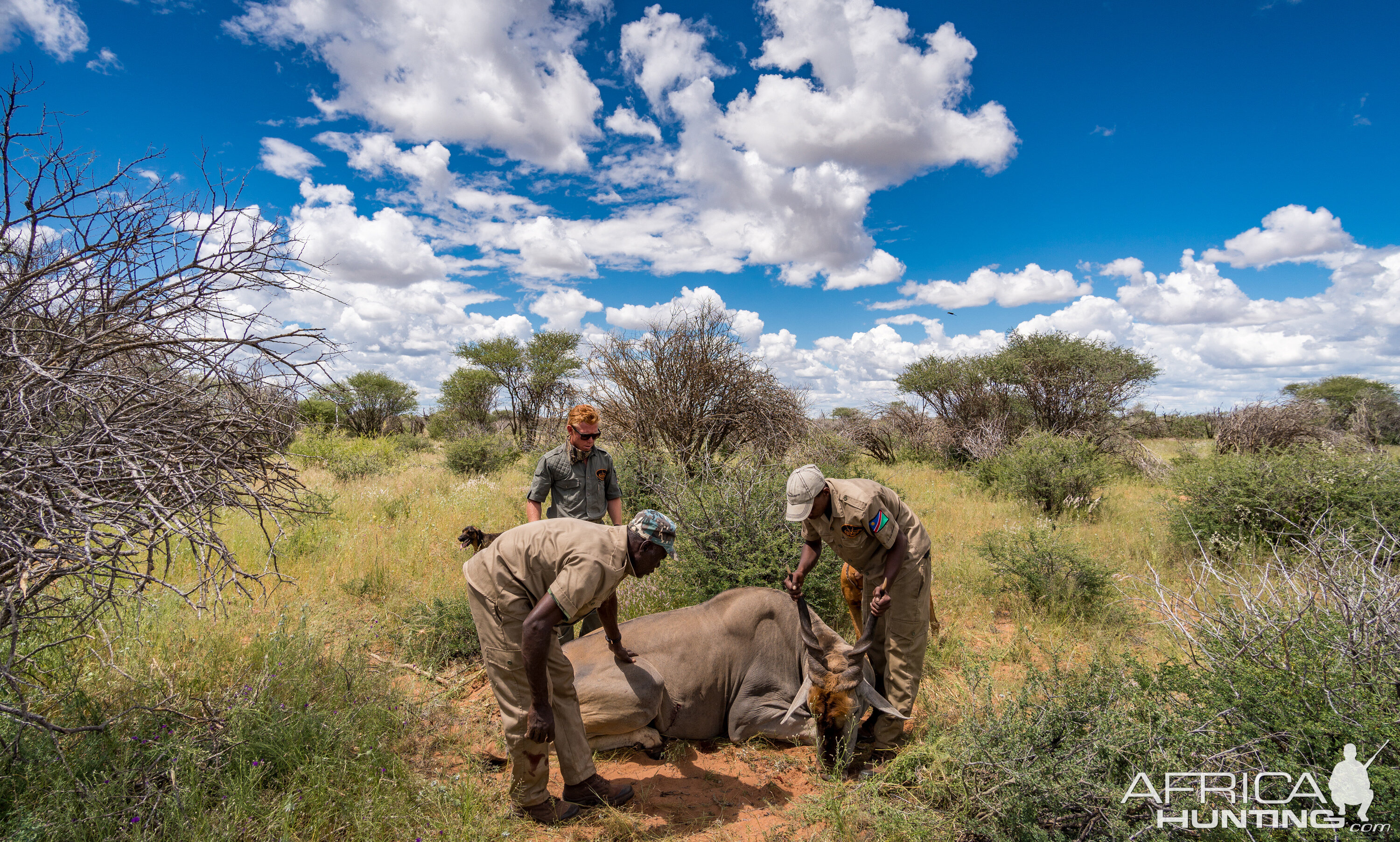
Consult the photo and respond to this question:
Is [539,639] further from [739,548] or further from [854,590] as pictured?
[739,548]

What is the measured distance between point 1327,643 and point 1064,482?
812 centimetres

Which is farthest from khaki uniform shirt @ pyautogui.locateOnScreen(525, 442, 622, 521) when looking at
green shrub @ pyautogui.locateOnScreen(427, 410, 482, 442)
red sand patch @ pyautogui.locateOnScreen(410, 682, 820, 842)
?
green shrub @ pyautogui.locateOnScreen(427, 410, 482, 442)

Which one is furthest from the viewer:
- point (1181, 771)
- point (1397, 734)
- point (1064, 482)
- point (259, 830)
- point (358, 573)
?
point (1064, 482)

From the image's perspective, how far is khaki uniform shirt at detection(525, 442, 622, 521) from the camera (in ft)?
17.6

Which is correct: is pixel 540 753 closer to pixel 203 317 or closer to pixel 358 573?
pixel 203 317

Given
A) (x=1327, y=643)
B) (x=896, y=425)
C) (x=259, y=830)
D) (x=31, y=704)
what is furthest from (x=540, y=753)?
(x=896, y=425)

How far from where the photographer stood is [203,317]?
11.4ft

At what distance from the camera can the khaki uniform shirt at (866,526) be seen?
12.9 feet

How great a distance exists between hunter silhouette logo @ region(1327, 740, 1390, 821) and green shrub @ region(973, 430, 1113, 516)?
838 cm

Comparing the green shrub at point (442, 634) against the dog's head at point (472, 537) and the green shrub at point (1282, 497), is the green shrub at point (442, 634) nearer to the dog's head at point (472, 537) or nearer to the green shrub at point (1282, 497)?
the dog's head at point (472, 537)

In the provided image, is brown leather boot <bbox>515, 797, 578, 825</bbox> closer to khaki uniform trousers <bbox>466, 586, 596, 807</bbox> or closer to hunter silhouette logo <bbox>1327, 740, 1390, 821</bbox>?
khaki uniform trousers <bbox>466, 586, 596, 807</bbox>

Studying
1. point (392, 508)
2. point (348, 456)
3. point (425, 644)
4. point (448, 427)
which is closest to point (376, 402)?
point (448, 427)

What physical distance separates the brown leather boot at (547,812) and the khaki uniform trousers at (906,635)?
6.54ft

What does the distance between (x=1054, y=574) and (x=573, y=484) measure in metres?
5.17
